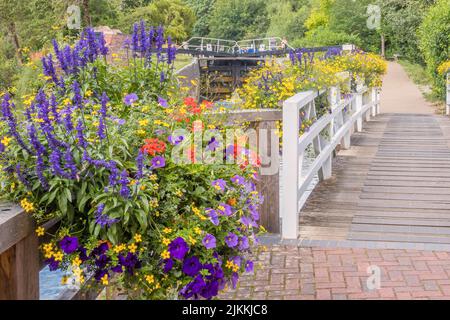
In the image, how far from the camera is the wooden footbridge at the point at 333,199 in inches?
89.8

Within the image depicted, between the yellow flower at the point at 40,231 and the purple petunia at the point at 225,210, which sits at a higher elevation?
the yellow flower at the point at 40,231

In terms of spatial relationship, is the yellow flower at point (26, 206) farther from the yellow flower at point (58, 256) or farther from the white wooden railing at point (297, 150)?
the white wooden railing at point (297, 150)

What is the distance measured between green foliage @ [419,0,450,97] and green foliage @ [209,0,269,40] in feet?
184

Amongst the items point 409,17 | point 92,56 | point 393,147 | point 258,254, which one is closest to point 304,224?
point 258,254

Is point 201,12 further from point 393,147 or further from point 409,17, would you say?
point 393,147

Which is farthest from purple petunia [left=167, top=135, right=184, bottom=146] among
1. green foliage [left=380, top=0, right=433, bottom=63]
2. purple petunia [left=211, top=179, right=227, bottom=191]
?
green foliage [left=380, top=0, right=433, bottom=63]

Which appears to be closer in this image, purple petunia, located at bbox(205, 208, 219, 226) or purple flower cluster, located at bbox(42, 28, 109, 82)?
purple petunia, located at bbox(205, 208, 219, 226)

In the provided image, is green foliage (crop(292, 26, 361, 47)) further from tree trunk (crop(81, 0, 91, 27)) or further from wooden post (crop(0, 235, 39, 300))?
wooden post (crop(0, 235, 39, 300))

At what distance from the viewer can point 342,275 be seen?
166 inches

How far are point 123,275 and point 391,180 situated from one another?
196 inches

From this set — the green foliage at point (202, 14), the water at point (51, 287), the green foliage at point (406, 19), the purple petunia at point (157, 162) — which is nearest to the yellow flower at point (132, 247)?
the purple petunia at point (157, 162)

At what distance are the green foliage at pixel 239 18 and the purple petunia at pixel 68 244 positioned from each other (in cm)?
7281

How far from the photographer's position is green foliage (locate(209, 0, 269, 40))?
7456cm

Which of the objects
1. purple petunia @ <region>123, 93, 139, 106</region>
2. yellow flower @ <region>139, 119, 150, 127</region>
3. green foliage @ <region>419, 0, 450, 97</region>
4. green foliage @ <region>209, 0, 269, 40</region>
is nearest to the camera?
yellow flower @ <region>139, 119, 150, 127</region>
